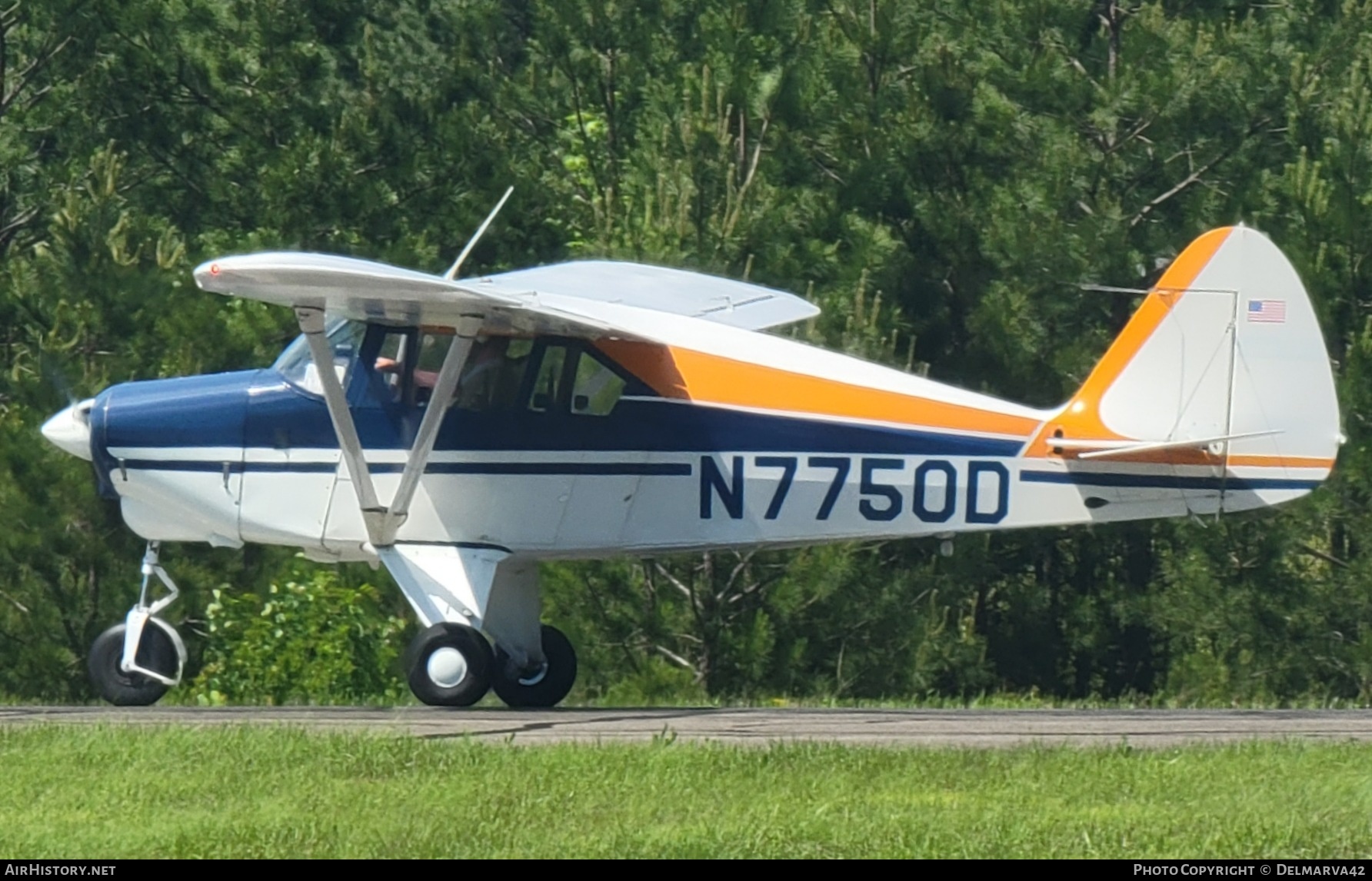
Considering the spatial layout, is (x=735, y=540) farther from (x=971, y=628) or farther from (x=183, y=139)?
(x=183, y=139)

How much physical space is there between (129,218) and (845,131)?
22.8 ft

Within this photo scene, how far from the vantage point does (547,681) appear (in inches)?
→ 574

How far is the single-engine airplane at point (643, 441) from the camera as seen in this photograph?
43.9 feet

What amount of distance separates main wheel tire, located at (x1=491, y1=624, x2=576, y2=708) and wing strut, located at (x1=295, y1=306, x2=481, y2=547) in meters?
1.43

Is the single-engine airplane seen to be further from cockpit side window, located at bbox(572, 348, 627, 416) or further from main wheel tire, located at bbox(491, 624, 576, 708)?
main wheel tire, located at bbox(491, 624, 576, 708)

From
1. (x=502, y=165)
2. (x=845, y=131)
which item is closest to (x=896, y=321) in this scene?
(x=845, y=131)

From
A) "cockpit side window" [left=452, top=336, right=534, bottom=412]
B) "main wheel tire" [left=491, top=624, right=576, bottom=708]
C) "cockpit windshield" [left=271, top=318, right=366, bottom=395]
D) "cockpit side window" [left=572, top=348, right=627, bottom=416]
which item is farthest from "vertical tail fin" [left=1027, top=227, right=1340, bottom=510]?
"cockpit windshield" [left=271, top=318, right=366, bottom=395]

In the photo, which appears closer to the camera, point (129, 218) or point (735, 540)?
point (735, 540)

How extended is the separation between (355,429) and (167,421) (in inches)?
50.4

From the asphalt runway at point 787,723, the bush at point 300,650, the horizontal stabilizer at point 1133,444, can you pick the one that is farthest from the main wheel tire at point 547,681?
the horizontal stabilizer at point 1133,444

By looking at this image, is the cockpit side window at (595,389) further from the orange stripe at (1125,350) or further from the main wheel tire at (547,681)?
the orange stripe at (1125,350)

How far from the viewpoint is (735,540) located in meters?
13.8

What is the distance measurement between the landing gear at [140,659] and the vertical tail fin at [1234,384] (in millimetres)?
5641

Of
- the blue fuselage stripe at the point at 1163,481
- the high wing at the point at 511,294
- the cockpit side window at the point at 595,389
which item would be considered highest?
the high wing at the point at 511,294
